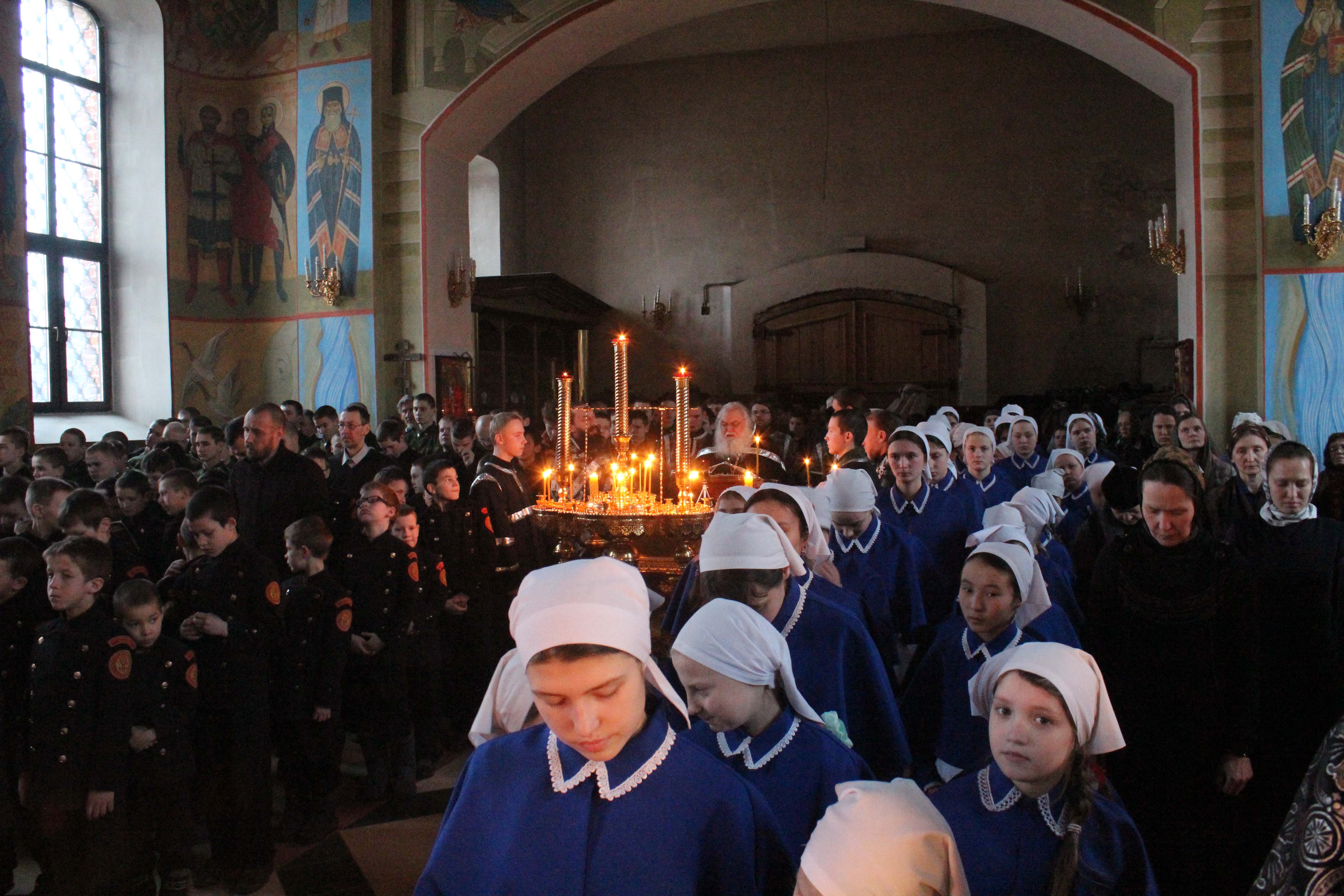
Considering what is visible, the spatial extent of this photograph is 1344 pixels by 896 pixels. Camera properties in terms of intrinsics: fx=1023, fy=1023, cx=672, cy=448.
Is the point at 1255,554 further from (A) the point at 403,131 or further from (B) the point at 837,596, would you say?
(A) the point at 403,131

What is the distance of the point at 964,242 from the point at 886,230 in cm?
146

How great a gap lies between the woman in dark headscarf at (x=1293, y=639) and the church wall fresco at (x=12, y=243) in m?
10.4

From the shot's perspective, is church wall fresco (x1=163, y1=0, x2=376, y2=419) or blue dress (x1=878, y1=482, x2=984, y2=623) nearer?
blue dress (x1=878, y1=482, x2=984, y2=623)

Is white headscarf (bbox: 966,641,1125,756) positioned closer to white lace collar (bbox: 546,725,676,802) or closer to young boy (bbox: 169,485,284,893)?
white lace collar (bbox: 546,725,676,802)

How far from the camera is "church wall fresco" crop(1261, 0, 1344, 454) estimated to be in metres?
11.2

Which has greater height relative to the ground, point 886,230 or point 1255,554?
point 886,230

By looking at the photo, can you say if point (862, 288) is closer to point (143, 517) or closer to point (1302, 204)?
point (1302, 204)

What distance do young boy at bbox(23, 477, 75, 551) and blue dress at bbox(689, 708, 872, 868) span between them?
3724mm

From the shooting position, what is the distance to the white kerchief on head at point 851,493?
483 cm

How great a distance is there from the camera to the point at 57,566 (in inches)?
149

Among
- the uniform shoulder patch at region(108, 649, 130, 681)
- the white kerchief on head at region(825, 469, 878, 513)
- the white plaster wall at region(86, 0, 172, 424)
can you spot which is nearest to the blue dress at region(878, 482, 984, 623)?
the white kerchief on head at region(825, 469, 878, 513)

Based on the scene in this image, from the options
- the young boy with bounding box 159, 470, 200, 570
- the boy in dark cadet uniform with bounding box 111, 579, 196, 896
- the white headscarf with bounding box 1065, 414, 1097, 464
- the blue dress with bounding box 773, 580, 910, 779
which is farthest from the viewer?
the white headscarf with bounding box 1065, 414, 1097, 464

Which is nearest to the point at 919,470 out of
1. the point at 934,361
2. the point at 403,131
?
the point at 403,131

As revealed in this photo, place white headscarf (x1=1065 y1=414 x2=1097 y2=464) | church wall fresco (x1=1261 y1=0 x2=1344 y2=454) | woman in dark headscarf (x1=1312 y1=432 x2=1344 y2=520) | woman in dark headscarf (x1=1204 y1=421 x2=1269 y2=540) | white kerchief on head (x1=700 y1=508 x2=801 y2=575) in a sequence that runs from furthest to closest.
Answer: church wall fresco (x1=1261 y1=0 x2=1344 y2=454) → white headscarf (x1=1065 y1=414 x2=1097 y2=464) → woman in dark headscarf (x1=1312 y1=432 x2=1344 y2=520) → woman in dark headscarf (x1=1204 y1=421 x2=1269 y2=540) → white kerchief on head (x1=700 y1=508 x2=801 y2=575)
